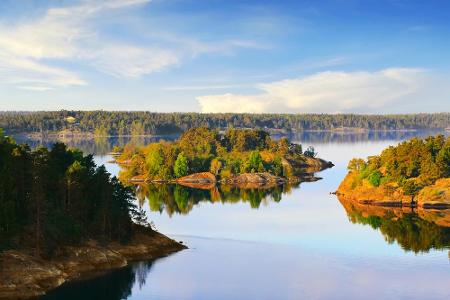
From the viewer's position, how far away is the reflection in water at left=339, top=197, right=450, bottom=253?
120m

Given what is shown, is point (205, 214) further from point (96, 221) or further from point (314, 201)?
point (96, 221)

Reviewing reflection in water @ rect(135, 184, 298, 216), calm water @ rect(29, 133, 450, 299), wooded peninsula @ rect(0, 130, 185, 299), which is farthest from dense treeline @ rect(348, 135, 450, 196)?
wooded peninsula @ rect(0, 130, 185, 299)

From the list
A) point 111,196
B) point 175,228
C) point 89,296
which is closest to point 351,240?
point 175,228

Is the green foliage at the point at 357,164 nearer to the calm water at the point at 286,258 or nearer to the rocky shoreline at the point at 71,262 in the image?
the calm water at the point at 286,258

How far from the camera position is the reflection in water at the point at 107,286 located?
79562 millimetres

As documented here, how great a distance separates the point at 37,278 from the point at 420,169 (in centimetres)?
12415

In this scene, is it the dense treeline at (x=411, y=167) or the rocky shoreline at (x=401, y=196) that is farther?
the dense treeline at (x=411, y=167)

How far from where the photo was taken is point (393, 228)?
445 feet

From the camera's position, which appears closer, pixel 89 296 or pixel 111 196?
pixel 89 296

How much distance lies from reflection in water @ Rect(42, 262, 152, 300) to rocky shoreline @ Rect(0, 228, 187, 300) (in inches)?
60.3

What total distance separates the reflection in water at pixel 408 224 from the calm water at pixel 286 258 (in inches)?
8.9

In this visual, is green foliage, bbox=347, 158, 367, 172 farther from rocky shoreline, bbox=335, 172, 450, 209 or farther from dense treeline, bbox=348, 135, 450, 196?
rocky shoreline, bbox=335, 172, 450, 209

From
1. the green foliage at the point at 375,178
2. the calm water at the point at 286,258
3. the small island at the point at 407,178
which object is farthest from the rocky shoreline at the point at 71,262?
the green foliage at the point at 375,178

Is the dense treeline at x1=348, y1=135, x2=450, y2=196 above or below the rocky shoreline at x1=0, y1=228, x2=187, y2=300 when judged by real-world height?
above
